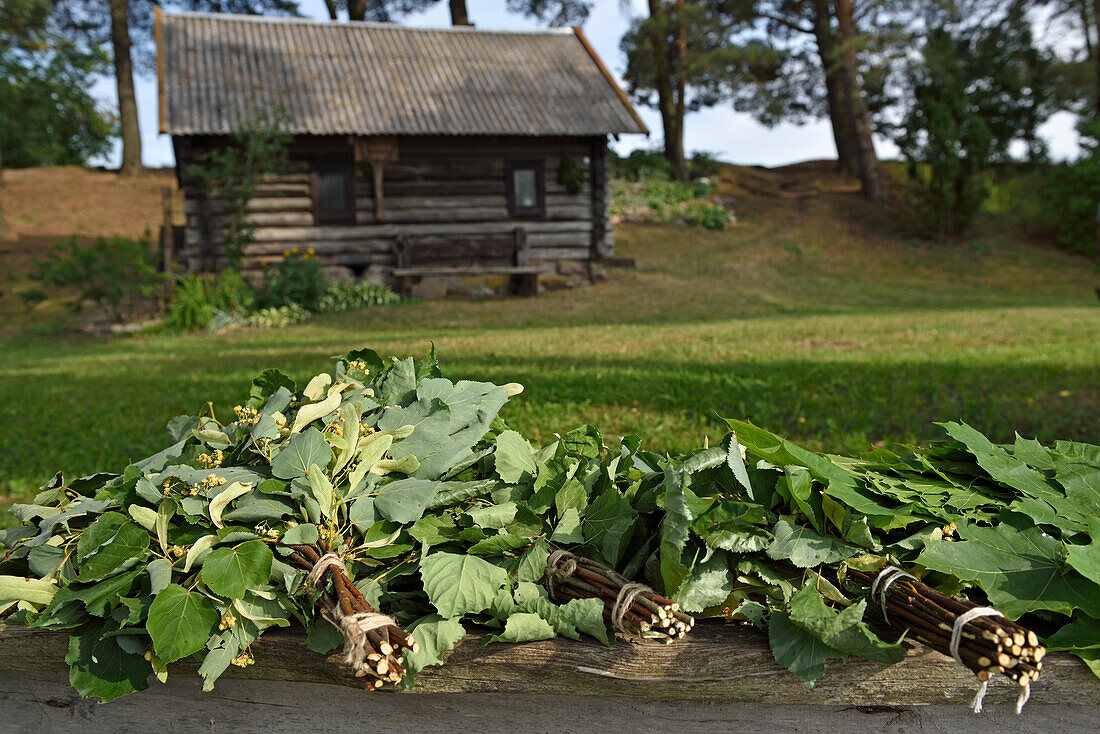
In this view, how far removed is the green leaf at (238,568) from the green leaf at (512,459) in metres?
0.55

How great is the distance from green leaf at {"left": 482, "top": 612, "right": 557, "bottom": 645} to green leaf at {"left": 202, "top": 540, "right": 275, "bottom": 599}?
46 cm

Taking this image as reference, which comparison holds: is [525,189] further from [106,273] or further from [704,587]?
[704,587]

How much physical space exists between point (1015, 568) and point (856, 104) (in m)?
23.9

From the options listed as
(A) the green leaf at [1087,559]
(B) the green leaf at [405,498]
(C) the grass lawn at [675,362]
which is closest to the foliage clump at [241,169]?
(C) the grass lawn at [675,362]

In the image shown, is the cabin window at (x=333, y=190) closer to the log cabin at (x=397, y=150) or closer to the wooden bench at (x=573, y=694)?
the log cabin at (x=397, y=150)

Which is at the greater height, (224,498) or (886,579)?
(224,498)

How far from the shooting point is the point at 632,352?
8.09 metres

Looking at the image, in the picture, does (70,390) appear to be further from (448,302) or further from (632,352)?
(448,302)

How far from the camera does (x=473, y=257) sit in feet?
51.4

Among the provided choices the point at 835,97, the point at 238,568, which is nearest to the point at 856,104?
the point at 835,97

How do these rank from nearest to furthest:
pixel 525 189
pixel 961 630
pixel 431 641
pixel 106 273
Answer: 1. pixel 961 630
2. pixel 431 641
3. pixel 106 273
4. pixel 525 189

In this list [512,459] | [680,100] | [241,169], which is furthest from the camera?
[680,100]

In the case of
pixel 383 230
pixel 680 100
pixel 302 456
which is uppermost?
pixel 680 100

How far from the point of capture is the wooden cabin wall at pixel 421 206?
14.9 meters
